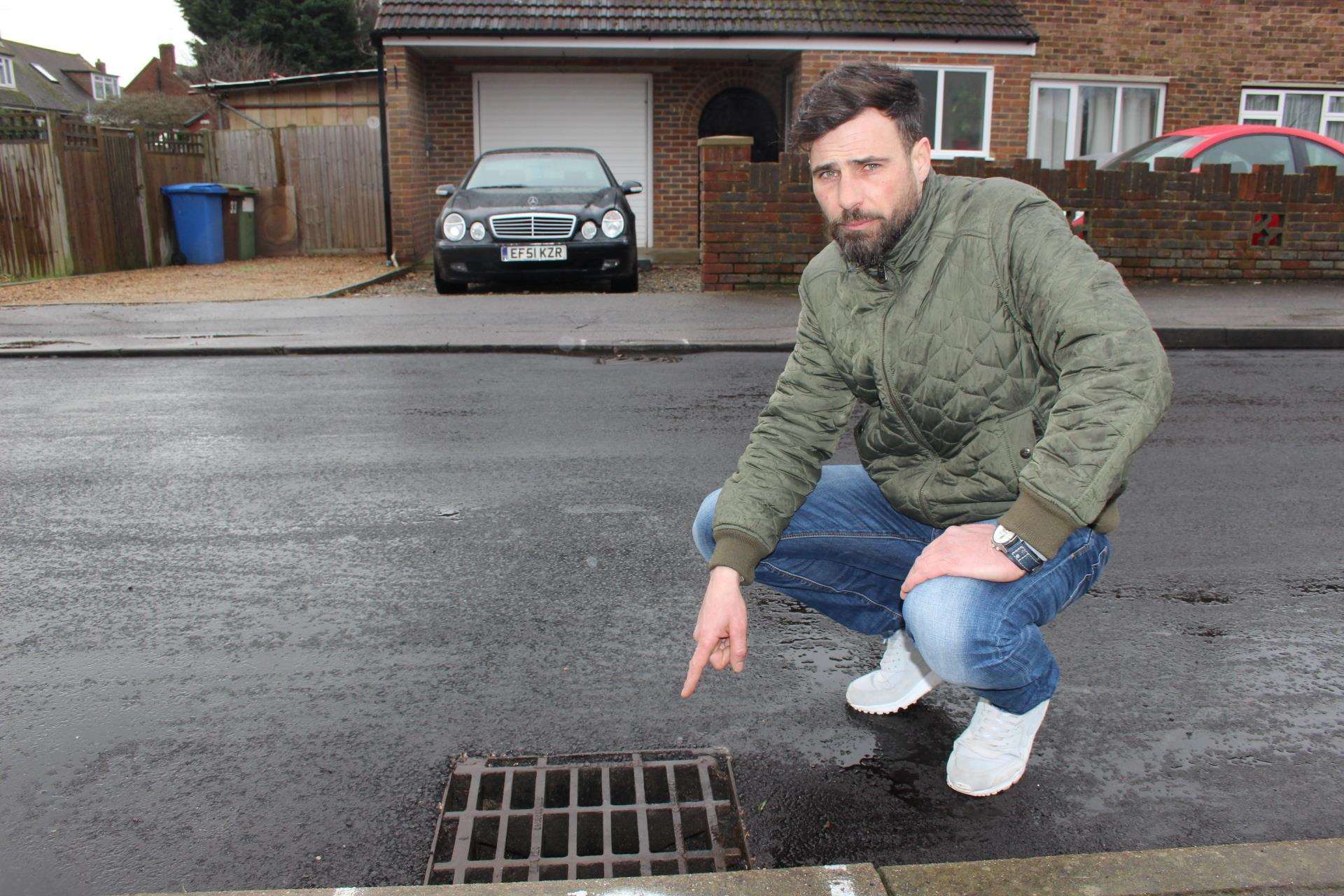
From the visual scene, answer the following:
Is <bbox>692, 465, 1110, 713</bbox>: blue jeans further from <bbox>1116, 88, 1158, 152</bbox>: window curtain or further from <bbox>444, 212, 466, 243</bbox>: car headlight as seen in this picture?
<bbox>1116, 88, 1158, 152</bbox>: window curtain

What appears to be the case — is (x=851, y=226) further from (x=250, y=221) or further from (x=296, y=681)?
(x=250, y=221)

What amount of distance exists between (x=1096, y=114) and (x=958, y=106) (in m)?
2.50

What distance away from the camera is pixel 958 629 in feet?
7.68

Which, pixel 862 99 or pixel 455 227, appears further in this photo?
pixel 455 227

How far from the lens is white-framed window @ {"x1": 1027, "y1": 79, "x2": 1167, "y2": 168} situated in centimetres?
1761

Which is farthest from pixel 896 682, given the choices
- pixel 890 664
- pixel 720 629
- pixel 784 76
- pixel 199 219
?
pixel 199 219

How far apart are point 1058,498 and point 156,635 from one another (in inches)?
110

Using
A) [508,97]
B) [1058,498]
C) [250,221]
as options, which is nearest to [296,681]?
[1058,498]

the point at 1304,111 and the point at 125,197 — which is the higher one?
the point at 1304,111

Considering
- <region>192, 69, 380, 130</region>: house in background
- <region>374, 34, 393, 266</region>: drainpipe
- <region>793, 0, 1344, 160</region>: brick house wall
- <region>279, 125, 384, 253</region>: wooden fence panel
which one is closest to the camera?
<region>374, 34, 393, 266</region>: drainpipe

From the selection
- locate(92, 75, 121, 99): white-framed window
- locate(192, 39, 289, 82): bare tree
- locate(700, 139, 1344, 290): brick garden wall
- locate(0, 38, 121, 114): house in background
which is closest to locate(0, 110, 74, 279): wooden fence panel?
locate(700, 139, 1344, 290): brick garden wall

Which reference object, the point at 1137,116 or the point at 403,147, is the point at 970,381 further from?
the point at 1137,116

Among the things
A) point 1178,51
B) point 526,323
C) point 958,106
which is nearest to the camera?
point 526,323

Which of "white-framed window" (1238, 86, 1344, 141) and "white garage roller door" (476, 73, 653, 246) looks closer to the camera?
"white garage roller door" (476, 73, 653, 246)
